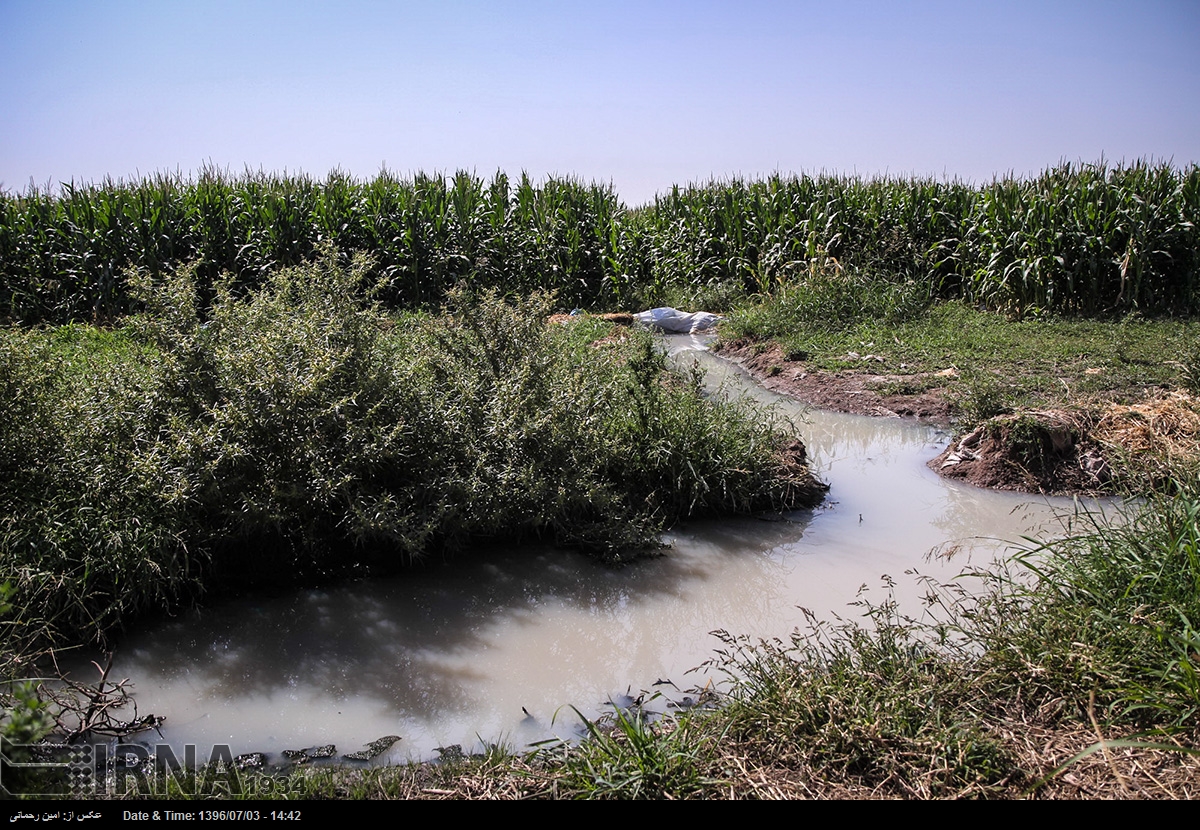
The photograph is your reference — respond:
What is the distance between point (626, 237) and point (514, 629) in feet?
39.8

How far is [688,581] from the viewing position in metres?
5.04

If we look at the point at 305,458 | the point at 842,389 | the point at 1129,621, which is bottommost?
the point at 842,389

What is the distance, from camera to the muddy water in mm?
3764

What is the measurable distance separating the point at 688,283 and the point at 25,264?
10678 mm

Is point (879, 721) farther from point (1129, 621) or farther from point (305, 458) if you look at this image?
point (305, 458)

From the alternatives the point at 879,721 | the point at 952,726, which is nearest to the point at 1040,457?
the point at 952,726

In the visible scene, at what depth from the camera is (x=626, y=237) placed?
1575 centimetres

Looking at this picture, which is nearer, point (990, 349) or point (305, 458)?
point (305, 458)

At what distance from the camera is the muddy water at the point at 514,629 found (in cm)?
376

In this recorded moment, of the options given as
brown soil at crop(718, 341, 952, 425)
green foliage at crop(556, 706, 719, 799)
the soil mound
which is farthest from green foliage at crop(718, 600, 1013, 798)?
brown soil at crop(718, 341, 952, 425)

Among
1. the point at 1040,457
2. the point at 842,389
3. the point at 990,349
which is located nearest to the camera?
the point at 1040,457

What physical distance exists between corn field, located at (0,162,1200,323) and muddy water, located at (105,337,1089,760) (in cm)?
755
